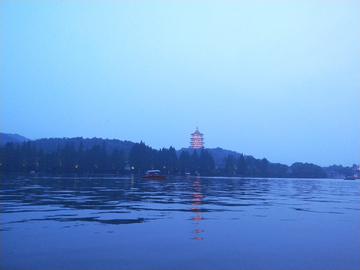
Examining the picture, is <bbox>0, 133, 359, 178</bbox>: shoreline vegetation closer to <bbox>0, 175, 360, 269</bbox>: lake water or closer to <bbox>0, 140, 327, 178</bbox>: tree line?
<bbox>0, 140, 327, 178</bbox>: tree line

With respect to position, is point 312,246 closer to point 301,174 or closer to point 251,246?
point 251,246

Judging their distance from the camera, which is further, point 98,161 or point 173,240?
point 98,161

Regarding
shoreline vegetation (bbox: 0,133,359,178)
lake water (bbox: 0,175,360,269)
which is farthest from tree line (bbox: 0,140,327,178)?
lake water (bbox: 0,175,360,269)

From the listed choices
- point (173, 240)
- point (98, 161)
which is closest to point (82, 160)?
point (98, 161)

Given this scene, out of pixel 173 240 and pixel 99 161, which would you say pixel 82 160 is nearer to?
pixel 99 161

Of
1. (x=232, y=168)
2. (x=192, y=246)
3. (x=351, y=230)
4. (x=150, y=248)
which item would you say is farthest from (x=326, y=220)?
(x=232, y=168)

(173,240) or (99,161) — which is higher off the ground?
(99,161)

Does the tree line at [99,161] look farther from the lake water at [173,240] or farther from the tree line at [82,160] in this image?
the lake water at [173,240]

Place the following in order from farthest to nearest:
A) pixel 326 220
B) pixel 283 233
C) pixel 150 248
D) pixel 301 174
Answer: pixel 301 174 < pixel 326 220 < pixel 283 233 < pixel 150 248

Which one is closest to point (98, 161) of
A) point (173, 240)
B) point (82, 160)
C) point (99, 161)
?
point (99, 161)

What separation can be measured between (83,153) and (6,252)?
12801 centimetres

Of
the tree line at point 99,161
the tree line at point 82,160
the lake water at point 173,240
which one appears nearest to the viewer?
the lake water at point 173,240

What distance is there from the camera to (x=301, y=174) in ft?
582

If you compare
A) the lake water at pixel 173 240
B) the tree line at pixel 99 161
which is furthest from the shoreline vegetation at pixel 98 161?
the lake water at pixel 173 240
